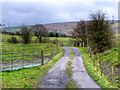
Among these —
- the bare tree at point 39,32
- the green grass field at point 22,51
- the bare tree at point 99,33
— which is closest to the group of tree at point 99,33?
the bare tree at point 99,33

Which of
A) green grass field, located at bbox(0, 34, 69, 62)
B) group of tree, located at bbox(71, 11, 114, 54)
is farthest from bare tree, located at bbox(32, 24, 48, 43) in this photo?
group of tree, located at bbox(71, 11, 114, 54)

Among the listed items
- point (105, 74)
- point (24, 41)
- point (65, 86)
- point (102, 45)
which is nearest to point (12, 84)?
point (65, 86)

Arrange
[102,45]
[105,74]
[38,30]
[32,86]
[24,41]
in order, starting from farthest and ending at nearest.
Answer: [38,30] < [24,41] < [102,45] < [105,74] < [32,86]

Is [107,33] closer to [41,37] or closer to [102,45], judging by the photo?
[102,45]

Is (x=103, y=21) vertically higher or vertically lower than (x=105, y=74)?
higher

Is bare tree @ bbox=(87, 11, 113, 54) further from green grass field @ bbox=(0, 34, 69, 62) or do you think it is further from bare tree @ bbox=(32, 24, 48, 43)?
bare tree @ bbox=(32, 24, 48, 43)

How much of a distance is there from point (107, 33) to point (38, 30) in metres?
53.6

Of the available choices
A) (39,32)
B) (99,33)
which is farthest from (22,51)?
(39,32)

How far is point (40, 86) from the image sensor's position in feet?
72.8

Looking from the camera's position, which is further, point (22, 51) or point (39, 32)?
point (39, 32)

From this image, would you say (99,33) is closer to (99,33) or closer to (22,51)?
(99,33)

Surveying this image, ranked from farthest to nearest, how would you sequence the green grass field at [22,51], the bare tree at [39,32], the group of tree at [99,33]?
the bare tree at [39,32] < the group of tree at [99,33] < the green grass field at [22,51]

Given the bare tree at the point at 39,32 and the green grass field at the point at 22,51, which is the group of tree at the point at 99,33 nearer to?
the green grass field at the point at 22,51

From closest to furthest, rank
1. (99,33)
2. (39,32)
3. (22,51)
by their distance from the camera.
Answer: (22,51), (99,33), (39,32)
